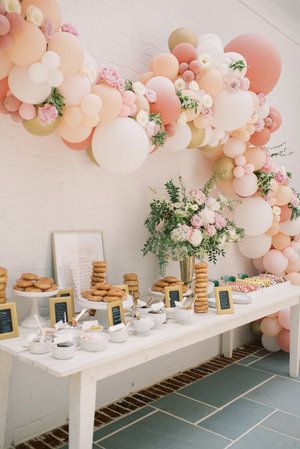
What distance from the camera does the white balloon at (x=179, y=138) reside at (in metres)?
2.60

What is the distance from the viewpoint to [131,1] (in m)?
2.93

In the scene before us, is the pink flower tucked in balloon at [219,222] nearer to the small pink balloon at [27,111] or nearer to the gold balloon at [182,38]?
the gold balloon at [182,38]

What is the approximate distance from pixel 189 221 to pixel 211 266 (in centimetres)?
109

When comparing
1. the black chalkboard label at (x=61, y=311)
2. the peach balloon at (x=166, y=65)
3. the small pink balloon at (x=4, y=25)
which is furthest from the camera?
the peach balloon at (x=166, y=65)

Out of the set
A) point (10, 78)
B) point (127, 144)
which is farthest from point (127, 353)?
point (10, 78)

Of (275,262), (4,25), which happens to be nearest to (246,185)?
(275,262)

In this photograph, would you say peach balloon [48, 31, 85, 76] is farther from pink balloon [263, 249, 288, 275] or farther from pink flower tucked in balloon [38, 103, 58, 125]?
pink balloon [263, 249, 288, 275]

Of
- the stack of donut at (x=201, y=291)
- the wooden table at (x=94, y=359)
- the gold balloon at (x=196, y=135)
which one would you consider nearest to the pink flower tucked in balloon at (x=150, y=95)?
the gold balloon at (x=196, y=135)

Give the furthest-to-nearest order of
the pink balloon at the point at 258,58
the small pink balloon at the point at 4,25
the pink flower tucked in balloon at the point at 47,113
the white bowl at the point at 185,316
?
1. the pink balloon at the point at 258,58
2. the white bowl at the point at 185,316
3. the pink flower tucked in balloon at the point at 47,113
4. the small pink balloon at the point at 4,25

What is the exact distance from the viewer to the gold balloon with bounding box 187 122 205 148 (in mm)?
2701

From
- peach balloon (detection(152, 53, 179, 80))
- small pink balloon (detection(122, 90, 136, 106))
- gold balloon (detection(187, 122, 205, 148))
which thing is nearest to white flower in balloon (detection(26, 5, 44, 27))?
small pink balloon (detection(122, 90, 136, 106))

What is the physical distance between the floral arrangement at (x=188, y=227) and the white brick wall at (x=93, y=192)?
212mm

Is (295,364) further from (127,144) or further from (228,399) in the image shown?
(127,144)

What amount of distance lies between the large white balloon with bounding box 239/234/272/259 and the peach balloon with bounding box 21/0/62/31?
242cm
